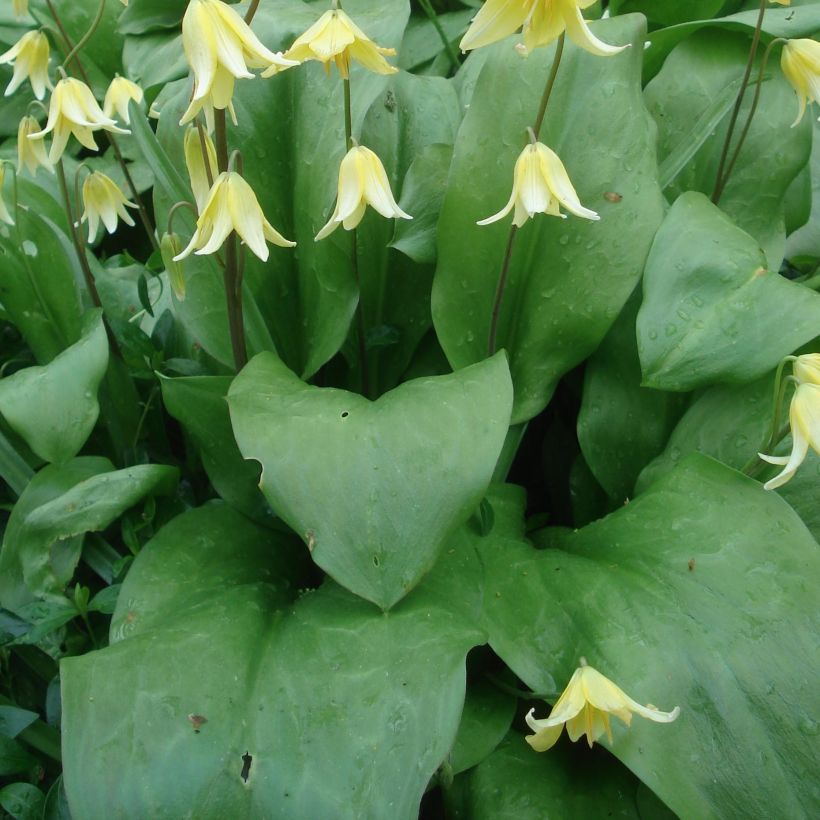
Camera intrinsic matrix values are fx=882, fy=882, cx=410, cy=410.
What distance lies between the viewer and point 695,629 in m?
1.23

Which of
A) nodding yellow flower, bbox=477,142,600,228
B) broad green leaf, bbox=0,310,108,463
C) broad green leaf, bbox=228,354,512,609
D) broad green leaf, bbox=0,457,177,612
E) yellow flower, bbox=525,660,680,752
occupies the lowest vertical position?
broad green leaf, bbox=0,457,177,612

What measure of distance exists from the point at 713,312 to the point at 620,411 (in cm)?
29

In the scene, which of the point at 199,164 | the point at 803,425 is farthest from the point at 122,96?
the point at 803,425

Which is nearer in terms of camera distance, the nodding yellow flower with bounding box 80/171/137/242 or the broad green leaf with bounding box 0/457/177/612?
the broad green leaf with bounding box 0/457/177/612

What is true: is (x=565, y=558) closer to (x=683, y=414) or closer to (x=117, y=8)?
(x=683, y=414)

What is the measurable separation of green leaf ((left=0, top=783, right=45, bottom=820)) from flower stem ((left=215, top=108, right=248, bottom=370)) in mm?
757

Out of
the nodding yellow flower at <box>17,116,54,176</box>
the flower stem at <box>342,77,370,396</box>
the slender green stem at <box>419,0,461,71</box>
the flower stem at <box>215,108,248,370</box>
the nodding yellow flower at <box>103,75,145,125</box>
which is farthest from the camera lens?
the slender green stem at <box>419,0,461,71</box>

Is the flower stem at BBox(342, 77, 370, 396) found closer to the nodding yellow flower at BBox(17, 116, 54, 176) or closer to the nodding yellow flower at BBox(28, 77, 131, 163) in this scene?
the nodding yellow flower at BBox(28, 77, 131, 163)

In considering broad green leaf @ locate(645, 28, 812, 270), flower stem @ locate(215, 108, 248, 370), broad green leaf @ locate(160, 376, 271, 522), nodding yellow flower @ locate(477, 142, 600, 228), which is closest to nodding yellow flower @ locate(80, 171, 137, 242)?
flower stem @ locate(215, 108, 248, 370)

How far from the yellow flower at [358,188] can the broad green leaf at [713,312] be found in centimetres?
45

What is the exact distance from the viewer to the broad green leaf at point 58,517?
1438 mm

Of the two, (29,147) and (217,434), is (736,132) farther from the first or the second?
(29,147)

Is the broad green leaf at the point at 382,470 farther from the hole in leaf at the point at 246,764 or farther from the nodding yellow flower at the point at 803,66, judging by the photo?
the nodding yellow flower at the point at 803,66

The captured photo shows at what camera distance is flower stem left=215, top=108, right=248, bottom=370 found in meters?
1.31
